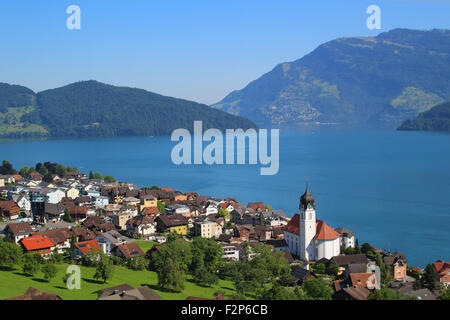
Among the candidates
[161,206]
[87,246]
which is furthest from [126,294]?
[161,206]

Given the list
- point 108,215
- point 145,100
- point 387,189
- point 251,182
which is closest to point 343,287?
point 108,215

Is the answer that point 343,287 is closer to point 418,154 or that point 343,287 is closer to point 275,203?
point 275,203

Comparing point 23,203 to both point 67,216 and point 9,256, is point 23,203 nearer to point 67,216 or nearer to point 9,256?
point 67,216

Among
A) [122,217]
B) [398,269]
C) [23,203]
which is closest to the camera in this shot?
[398,269]

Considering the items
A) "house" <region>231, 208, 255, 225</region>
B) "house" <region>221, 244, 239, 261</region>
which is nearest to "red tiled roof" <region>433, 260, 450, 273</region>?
"house" <region>221, 244, 239, 261</region>

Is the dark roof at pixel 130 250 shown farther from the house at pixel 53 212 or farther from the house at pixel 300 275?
the house at pixel 53 212

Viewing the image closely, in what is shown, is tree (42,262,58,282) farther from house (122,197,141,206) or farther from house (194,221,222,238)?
house (122,197,141,206)
